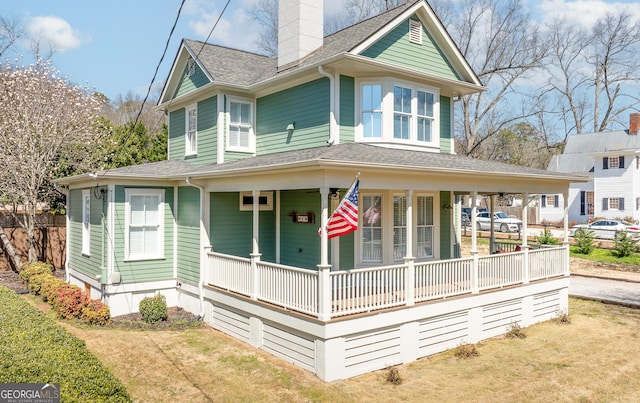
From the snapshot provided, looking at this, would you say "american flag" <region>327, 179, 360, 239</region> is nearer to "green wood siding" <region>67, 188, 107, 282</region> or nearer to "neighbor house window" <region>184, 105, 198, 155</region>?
"green wood siding" <region>67, 188, 107, 282</region>

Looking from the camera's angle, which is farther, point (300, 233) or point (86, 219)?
point (86, 219)

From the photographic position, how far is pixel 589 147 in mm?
39875

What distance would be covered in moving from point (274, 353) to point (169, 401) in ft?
8.50

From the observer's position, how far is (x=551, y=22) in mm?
34562

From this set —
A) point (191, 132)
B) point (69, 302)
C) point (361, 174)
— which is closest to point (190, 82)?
point (191, 132)

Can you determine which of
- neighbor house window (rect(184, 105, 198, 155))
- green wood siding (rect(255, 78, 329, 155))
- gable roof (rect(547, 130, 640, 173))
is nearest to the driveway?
green wood siding (rect(255, 78, 329, 155))

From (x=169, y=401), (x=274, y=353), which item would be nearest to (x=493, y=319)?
(x=274, y=353)

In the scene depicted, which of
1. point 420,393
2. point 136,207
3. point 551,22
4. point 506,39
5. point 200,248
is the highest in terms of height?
point 551,22

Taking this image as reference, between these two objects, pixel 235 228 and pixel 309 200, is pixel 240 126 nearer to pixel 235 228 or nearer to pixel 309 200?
pixel 235 228

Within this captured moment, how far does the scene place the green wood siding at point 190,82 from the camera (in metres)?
13.6

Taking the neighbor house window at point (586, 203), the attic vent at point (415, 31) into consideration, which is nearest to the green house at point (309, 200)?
the attic vent at point (415, 31)

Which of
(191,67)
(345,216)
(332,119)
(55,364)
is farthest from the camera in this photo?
(191,67)

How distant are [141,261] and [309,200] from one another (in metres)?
4.96

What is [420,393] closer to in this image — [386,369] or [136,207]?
[386,369]
